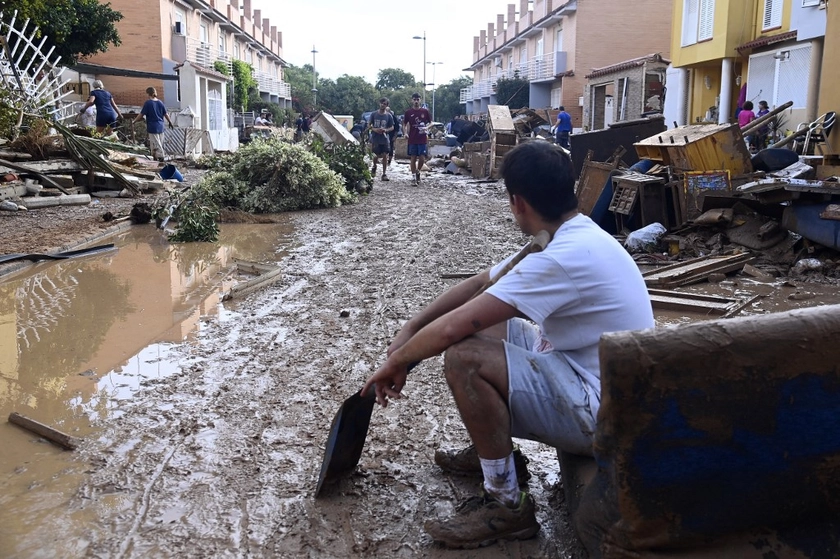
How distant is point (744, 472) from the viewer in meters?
2.06

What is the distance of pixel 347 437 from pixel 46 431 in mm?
1543

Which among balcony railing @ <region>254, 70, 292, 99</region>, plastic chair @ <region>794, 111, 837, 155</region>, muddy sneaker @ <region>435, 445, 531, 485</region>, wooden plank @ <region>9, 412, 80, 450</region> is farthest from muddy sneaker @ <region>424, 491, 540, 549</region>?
balcony railing @ <region>254, 70, 292, 99</region>

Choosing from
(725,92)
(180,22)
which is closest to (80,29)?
(180,22)

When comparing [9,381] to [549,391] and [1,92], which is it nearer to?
[549,391]

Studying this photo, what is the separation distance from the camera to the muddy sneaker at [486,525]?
2725mm

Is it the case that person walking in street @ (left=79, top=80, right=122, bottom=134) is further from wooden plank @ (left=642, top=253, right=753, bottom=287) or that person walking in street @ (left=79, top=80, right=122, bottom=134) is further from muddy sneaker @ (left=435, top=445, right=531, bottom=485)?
muddy sneaker @ (left=435, top=445, right=531, bottom=485)

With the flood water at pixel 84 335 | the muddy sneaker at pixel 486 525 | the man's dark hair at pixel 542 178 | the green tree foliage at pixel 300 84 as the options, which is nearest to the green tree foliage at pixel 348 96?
the green tree foliage at pixel 300 84

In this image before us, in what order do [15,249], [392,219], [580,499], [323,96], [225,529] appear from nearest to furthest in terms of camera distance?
[580,499] → [225,529] → [15,249] → [392,219] → [323,96]

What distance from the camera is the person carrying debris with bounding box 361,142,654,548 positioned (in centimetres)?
248

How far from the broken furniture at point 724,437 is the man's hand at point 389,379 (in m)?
0.83

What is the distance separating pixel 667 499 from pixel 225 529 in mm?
1642

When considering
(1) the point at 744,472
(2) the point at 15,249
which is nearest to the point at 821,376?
(1) the point at 744,472

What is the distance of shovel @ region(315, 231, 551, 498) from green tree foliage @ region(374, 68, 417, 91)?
307 feet

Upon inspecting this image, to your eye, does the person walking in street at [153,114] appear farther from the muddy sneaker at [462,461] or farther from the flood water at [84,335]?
the muddy sneaker at [462,461]
